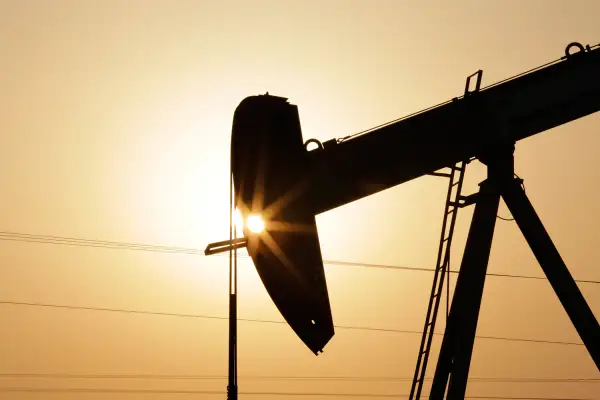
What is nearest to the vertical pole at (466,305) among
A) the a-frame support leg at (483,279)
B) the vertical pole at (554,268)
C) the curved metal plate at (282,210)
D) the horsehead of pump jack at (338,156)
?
the a-frame support leg at (483,279)

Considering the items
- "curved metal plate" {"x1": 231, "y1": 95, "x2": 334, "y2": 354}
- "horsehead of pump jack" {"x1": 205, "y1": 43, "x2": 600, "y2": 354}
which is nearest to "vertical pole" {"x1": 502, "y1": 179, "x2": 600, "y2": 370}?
"horsehead of pump jack" {"x1": 205, "y1": 43, "x2": 600, "y2": 354}

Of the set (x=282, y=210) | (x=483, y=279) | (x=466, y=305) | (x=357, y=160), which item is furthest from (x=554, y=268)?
(x=282, y=210)

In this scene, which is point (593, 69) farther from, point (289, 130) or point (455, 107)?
point (289, 130)

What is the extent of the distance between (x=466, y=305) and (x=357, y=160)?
2.15 m

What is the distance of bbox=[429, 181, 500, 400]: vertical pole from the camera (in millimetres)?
7988

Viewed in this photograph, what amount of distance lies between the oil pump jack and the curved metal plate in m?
0.01

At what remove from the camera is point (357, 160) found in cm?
Answer: 884

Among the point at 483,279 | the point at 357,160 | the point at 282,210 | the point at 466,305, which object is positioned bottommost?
the point at 466,305

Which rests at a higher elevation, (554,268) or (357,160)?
(357,160)

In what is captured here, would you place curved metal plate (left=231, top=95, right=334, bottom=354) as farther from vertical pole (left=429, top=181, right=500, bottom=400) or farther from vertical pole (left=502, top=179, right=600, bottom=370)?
vertical pole (left=502, top=179, right=600, bottom=370)

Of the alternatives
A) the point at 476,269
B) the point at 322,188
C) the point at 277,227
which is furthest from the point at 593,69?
the point at 277,227

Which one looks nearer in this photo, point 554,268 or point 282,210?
point 554,268

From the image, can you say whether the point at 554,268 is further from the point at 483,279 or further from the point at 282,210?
the point at 282,210

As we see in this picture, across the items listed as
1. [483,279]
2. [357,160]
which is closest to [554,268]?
[483,279]
